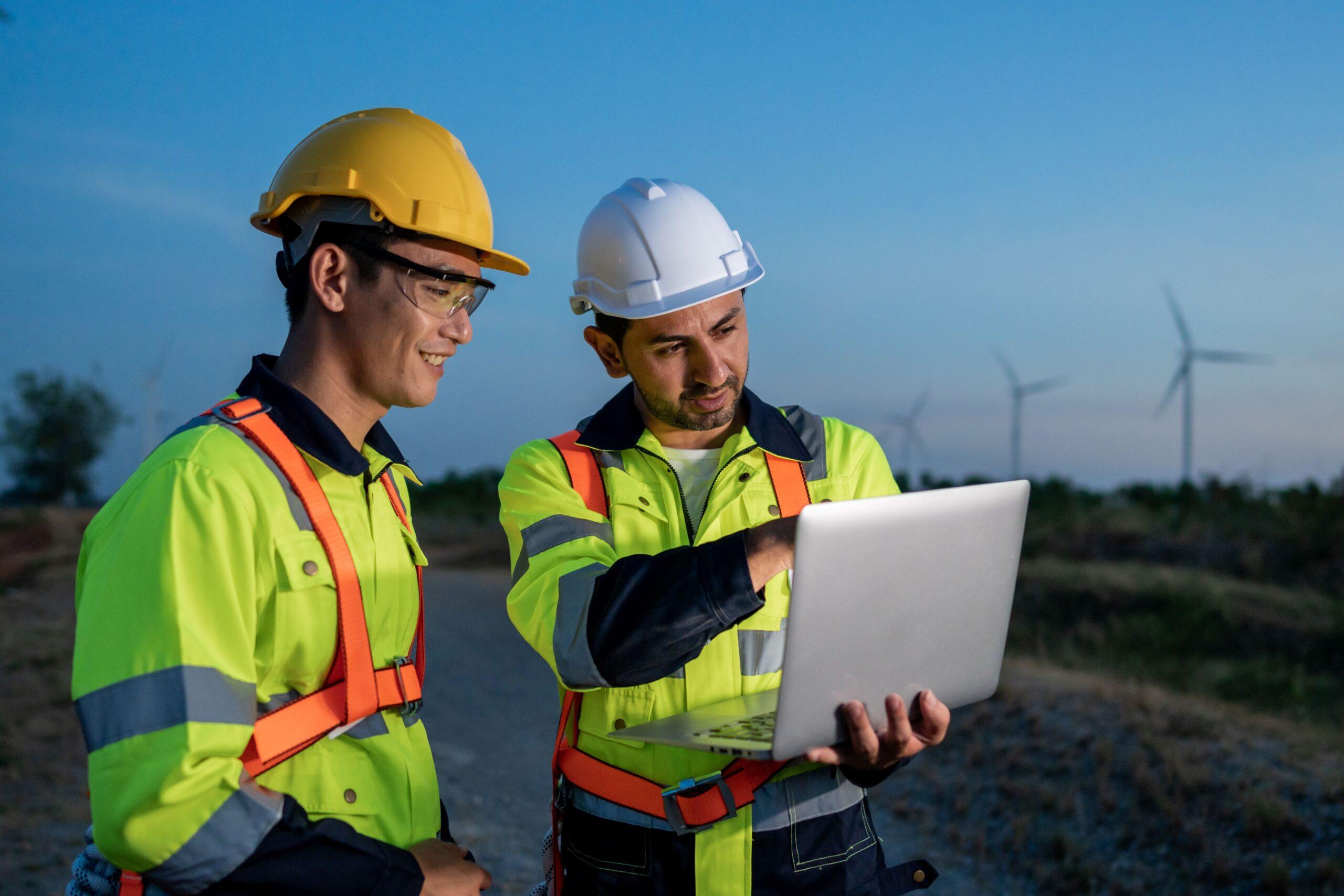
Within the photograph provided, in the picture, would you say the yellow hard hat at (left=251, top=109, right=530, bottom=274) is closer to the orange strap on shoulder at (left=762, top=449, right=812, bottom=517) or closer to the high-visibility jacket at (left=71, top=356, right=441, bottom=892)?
the high-visibility jacket at (left=71, top=356, right=441, bottom=892)

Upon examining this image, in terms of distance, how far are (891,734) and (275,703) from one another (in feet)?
4.12

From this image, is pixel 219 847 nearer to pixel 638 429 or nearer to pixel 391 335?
pixel 391 335

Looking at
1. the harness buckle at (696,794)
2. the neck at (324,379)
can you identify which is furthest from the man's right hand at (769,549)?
the neck at (324,379)

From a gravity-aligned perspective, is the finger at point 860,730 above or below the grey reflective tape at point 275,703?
below

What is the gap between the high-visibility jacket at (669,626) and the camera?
2.16m

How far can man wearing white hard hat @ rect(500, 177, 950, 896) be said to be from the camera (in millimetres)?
2168

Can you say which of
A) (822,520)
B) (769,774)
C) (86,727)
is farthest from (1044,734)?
(86,727)

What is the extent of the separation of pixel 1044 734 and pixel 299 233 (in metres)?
7.57

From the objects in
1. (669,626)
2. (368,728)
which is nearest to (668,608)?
(669,626)

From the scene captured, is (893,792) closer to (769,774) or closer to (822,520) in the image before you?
(769,774)

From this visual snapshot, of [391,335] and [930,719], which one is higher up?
[391,335]

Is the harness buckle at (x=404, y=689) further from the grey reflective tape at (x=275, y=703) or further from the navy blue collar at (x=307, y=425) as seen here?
the navy blue collar at (x=307, y=425)

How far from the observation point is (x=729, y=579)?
2.12m

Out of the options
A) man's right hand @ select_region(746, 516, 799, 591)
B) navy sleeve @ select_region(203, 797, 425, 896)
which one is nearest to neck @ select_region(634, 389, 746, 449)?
man's right hand @ select_region(746, 516, 799, 591)
